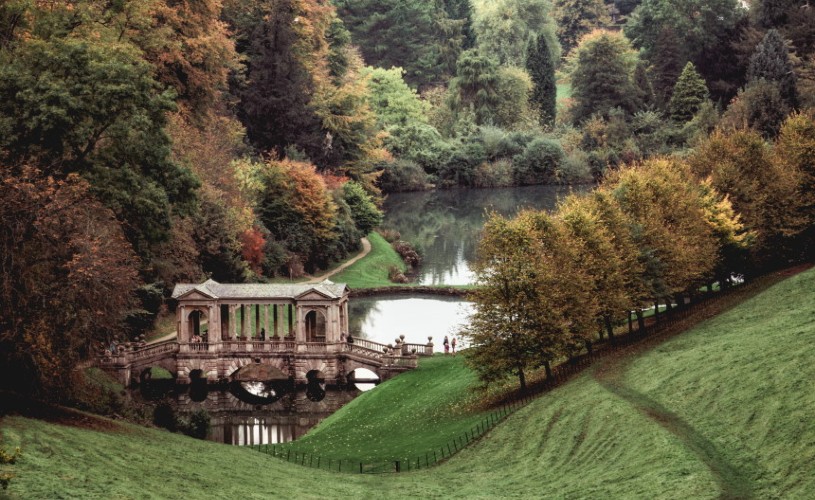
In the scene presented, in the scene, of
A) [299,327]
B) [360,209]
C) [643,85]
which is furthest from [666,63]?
[299,327]

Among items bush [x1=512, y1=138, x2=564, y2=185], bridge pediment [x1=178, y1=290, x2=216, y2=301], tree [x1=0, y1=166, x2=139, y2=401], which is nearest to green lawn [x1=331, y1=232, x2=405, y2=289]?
bridge pediment [x1=178, y1=290, x2=216, y2=301]

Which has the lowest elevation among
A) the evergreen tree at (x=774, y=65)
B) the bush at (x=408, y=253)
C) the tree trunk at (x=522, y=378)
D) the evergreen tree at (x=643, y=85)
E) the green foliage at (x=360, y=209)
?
the tree trunk at (x=522, y=378)

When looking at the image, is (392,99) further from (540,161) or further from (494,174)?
(540,161)

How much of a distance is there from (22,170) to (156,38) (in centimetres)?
2846

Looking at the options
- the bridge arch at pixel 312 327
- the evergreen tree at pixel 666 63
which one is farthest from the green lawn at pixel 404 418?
the evergreen tree at pixel 666 63

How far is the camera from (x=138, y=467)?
3675 centimetres

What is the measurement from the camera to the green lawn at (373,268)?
98438 millimetres

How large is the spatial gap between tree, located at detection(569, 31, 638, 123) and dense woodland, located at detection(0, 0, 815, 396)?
1.05 feet

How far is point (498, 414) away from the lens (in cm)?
5150

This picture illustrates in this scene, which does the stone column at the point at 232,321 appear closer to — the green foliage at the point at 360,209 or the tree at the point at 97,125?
the tree at the point at 97,125

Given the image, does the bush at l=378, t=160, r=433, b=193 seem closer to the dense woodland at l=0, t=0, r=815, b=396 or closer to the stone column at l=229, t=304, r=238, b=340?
the dense woodland at l=0, t=0, r=815, b=396

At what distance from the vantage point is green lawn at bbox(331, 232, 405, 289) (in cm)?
9844

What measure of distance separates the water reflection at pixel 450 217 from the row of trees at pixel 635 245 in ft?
114

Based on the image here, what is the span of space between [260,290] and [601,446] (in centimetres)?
3272
